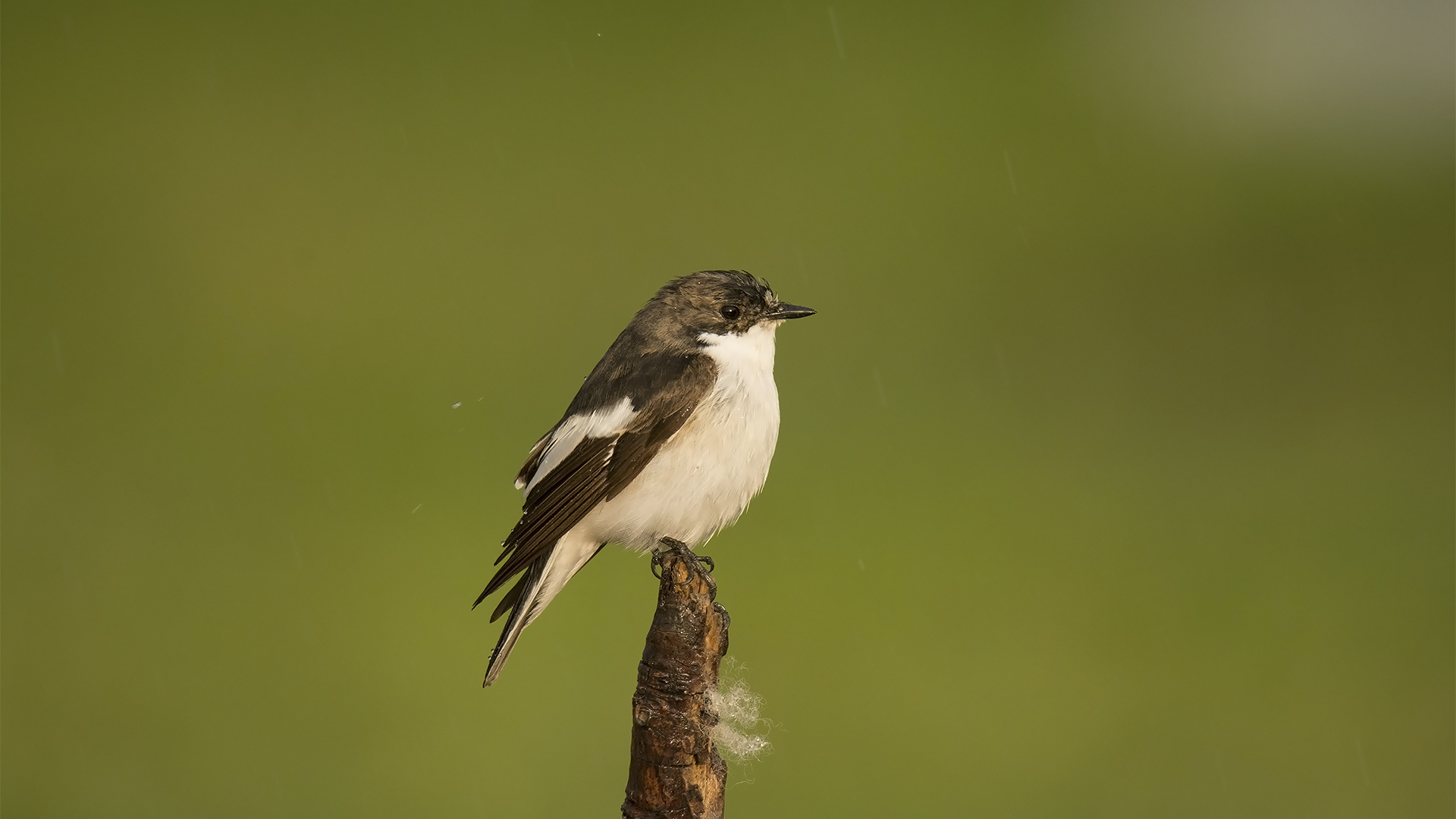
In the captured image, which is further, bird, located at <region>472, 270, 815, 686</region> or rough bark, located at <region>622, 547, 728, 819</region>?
bird, located at <region>472, 270, 815, 686</region>

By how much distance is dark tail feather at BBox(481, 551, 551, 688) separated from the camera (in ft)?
12.1

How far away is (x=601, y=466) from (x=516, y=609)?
653 millimetres

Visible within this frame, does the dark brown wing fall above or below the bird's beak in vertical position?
below

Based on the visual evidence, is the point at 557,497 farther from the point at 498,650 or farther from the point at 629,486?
the point at 498,650

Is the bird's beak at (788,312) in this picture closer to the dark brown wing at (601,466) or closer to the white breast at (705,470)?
the white breast at (705,470)

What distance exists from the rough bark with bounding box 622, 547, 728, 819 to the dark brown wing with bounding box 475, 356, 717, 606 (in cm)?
57

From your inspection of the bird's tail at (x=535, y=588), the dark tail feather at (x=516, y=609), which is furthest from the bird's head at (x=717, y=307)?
the dark tail feather at (x=516, y=609)

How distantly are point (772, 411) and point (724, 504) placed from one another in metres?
0.39

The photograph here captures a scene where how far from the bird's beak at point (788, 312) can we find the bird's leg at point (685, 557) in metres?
0.95

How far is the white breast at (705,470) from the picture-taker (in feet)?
12.4

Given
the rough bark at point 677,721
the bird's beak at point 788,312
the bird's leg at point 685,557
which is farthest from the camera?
the bird's beak at point 788,312

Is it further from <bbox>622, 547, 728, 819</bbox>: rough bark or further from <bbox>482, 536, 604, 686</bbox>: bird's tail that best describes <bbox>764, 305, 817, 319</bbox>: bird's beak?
<bbox>622, 547, 728, 819</bbox>: rough bark

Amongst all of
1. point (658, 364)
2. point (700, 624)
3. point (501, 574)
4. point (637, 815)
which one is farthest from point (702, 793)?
point (658, 364)

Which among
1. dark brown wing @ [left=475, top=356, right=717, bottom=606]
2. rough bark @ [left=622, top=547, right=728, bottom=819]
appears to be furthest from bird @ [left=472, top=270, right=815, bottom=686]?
rough bark @ [left=622, top=547, right=728, bottom=819]
